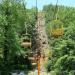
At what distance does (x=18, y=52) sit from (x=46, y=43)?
22.7 ft

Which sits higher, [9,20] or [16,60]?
[9,20]

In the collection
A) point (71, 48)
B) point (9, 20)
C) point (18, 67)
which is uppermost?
point (9, 20)

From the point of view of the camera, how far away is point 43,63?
90.8 ft

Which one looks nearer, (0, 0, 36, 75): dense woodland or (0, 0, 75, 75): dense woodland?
(0, 0, 75, 75): dense woodland

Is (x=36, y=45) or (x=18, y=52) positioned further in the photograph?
(x=36, y=45)

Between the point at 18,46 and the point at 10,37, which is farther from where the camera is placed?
the point at 18,46

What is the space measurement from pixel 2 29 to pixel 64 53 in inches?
208

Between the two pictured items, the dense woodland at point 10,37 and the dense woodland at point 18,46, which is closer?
the dense woodland at point 18,46

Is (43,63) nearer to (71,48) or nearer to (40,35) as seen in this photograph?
(71,48)

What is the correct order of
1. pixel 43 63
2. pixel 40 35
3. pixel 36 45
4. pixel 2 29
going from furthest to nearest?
pixel 40 35, pixel 36 45, pixel 43 63, pixel 2 29

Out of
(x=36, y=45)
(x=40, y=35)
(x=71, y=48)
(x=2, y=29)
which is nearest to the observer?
(x=71, y=48)

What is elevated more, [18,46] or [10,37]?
[10,37]

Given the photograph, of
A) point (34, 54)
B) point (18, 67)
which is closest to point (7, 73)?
point (18, 67)

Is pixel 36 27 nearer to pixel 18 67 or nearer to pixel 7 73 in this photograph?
pixel 18 67
